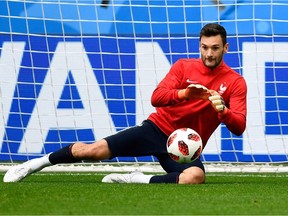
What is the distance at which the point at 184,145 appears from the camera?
7.66m

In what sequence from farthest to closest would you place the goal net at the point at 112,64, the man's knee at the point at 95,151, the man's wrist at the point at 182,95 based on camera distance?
the goal net at the point at 112,64
the man's knee at the point at 95,151
the man's wrist at the point at 182,95

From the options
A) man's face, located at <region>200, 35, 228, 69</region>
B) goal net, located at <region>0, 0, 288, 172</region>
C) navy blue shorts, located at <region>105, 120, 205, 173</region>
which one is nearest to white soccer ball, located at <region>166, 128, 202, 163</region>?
navy blue shorts, located at <region>105, 120, 205, 173</region>

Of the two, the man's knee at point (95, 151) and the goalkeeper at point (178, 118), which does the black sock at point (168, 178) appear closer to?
the goalkeeper at point (178, 118)

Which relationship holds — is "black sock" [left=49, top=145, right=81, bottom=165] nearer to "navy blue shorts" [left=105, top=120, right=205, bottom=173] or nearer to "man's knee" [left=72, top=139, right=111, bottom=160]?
"man's knee" [left=72, top=139, right=111, bottom=160]

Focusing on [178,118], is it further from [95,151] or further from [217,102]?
[217,102]

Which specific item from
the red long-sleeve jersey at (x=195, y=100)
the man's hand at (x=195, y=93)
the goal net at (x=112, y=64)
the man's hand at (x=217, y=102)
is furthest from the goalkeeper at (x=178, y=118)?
the goal net at (x=112, y=64)

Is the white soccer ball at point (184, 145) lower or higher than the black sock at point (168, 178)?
higher

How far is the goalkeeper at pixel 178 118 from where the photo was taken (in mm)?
7867

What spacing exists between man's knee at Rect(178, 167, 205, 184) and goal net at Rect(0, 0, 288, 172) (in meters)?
2.61

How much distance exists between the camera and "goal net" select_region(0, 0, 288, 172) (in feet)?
34.7

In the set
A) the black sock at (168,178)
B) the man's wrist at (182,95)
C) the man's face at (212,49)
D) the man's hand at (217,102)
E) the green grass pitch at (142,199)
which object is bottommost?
the black sock at (168,178)

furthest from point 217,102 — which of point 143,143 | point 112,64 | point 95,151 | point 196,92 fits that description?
point 112,64

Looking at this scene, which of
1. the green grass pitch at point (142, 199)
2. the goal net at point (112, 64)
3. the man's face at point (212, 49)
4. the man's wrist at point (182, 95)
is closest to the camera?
the green grass pitch at point (142, 199)

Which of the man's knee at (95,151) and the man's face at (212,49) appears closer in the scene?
the man's face at (212,49)
